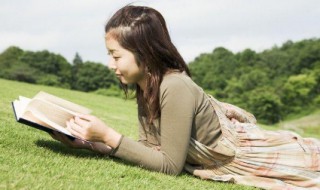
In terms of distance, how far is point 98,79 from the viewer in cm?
9525

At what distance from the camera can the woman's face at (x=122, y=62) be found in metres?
3.70

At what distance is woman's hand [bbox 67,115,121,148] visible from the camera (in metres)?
3.56

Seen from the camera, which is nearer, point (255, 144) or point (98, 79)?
point (255, 144)

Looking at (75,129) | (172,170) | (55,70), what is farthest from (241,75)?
(75,129)

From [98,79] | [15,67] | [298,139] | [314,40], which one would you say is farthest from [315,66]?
[298,139]

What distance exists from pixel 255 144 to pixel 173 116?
99 cm

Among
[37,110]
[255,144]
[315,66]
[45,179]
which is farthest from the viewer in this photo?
[315,66]

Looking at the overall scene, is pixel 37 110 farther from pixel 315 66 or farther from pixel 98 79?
pixel 98 79

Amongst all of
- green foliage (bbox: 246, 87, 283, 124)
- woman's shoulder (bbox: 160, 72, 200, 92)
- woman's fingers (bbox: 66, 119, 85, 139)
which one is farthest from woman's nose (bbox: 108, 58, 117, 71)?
green foliage (bbox: 246, 87, 283, 124)

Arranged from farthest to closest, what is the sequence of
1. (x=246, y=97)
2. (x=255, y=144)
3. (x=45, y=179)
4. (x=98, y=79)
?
(x=98, y=79)
(x=246, y=97)
(x=255, y=144)
(x=45, y=179)

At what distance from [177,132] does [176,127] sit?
44mm

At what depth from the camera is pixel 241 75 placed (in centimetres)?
8550

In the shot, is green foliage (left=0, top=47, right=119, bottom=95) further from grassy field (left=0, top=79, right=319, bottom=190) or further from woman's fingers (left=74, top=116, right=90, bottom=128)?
woman's fingers (left=74, top=116, right=90, bottom=128)

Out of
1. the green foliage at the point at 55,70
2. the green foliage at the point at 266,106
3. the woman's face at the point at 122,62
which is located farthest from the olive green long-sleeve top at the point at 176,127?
the green foliage at the point at 55,70
